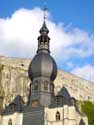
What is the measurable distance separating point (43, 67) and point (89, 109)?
1077 inches

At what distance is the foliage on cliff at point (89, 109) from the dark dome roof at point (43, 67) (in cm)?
2079

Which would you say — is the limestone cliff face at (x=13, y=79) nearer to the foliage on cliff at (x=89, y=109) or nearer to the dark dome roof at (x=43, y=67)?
the foliage on cliff at (x=89, y=109)

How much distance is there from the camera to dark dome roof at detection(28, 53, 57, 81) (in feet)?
159

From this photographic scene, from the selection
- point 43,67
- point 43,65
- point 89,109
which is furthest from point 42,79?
point 89,109

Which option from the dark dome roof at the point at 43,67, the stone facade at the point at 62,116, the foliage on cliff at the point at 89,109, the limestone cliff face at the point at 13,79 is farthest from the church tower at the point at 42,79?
the foliage on cliff at the point at 89,109

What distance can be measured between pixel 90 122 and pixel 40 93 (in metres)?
21.7

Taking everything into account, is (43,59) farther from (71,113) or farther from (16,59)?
(16,59)

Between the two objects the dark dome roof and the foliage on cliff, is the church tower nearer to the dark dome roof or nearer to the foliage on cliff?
the dark dome roof

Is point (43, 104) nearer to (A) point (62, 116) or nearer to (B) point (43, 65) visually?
(A) point (62, 116)

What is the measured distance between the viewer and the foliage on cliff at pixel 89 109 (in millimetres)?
68625

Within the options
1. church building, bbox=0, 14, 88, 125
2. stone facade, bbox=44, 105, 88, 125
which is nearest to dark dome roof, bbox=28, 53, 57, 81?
church building, bbox=0, 14, 88, 125

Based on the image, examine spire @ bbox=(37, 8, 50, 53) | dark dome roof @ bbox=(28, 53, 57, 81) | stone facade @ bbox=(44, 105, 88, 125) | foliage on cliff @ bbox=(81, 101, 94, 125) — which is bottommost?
stone facade @ bbox=(44, 105, 88, 125)

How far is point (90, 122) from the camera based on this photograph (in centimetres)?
6762

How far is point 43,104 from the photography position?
155ft
